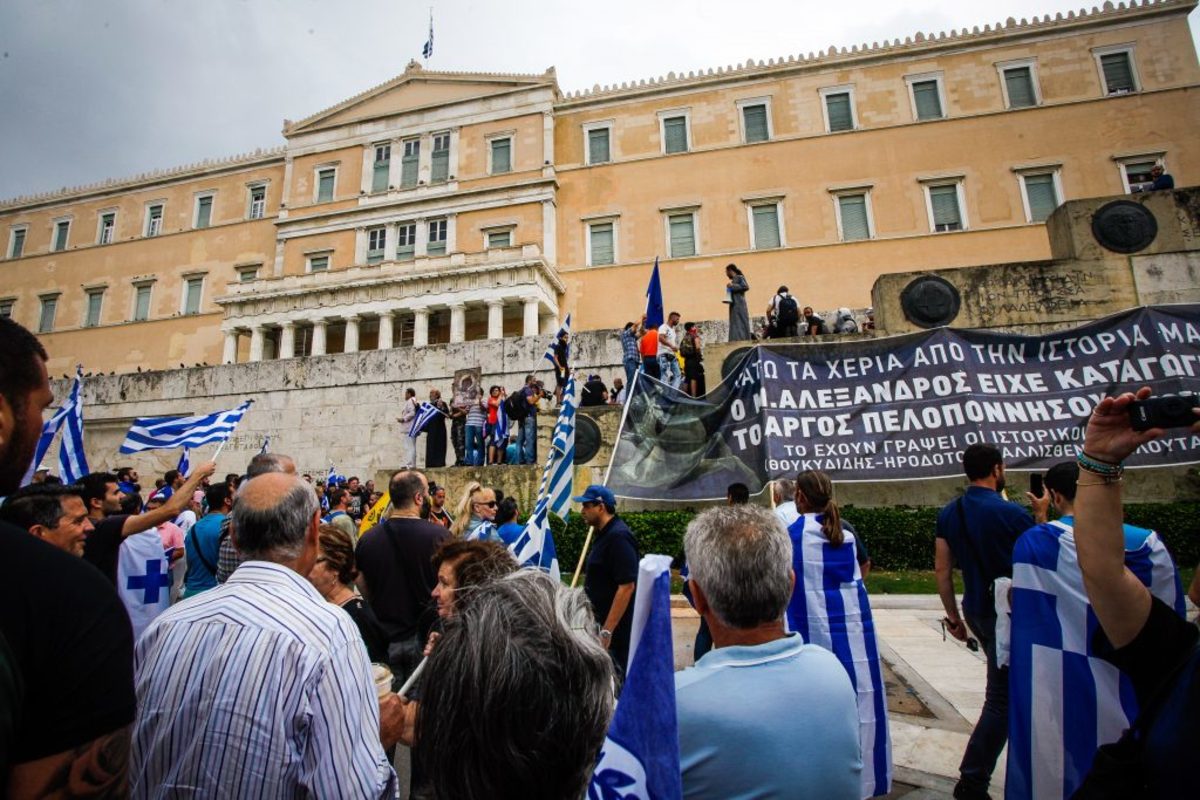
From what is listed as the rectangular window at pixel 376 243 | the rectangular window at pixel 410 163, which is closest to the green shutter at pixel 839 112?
the rectangular window at pixel 410 163

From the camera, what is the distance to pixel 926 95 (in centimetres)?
2664

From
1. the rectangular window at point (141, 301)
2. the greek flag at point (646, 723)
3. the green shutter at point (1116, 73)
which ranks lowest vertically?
the greek flag at point (646, 723)

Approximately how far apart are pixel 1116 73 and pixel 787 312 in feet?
83.2

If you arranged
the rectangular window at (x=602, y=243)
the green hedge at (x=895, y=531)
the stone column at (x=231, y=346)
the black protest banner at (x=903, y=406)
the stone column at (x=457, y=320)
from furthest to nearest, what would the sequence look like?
the rectangular window at (x=602, y=243)
the stone column at (x=231, y=346)
the stone column at (x=457, y=320)
the black protest banner at (x=903, y=406)
the green hedge at (x=895, y=531)

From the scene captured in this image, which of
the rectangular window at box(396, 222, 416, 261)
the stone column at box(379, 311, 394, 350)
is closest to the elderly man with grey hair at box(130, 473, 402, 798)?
the stone column at box(379, 311, 394, 350)

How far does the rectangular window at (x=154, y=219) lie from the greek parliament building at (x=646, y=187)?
1515 mm

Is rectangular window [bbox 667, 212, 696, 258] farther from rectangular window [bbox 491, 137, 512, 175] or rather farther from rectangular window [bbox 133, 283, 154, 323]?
→ rectangular window [bbox 133, 283, 154, 323]

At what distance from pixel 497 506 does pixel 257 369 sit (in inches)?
587

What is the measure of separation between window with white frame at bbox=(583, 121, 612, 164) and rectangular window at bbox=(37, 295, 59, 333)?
104 feet

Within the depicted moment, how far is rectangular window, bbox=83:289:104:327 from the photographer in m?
34.7

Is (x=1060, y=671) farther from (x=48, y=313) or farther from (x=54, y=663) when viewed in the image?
(x=48, y=313)

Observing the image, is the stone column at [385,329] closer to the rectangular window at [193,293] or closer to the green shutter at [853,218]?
the rectangular window at [193,293]

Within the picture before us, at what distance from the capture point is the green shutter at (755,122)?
91.8ft

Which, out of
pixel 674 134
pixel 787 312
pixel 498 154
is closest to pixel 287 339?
pixel 498 154
